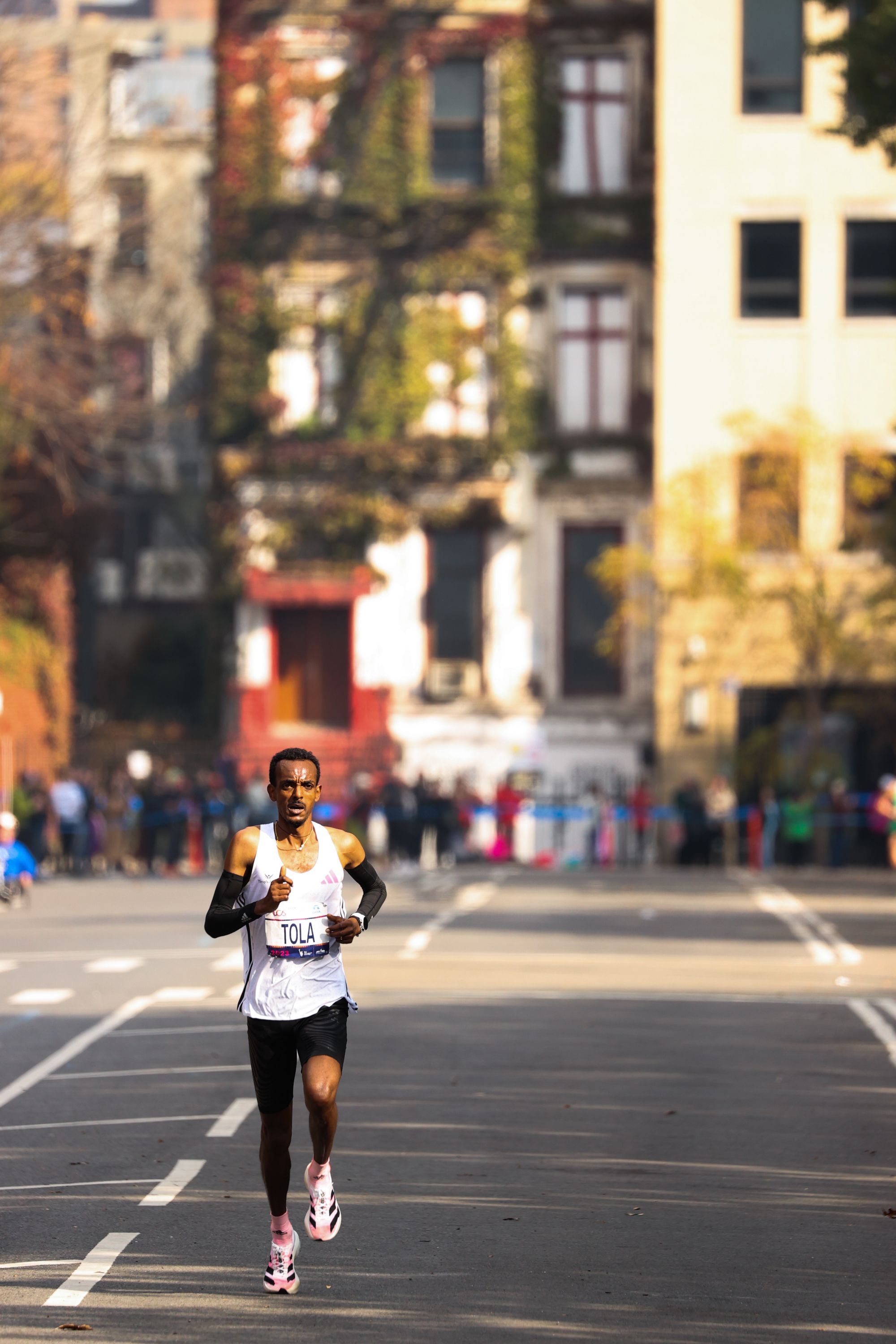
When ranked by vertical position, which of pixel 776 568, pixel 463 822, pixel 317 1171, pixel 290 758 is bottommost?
pixel 463 822

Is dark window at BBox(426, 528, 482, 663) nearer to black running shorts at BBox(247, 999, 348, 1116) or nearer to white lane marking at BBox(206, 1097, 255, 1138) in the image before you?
white lane marking at BBox(206, 1097, 255, 1138)

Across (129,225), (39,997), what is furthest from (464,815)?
(39,997)

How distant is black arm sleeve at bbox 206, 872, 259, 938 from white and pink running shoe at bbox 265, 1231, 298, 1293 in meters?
1.04

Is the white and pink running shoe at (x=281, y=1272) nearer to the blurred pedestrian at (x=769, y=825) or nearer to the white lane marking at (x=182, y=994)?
the white lane marking at (x=182, y=994)

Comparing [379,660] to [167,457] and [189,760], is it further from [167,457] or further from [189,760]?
[167,457]

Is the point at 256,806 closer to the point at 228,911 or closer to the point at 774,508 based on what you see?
the point at 774,508

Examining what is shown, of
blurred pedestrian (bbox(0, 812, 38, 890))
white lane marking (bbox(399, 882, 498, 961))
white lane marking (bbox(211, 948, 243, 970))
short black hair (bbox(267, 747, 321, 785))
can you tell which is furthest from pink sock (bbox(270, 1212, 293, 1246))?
blurred pedestrian (bbox(0, 812, 38, 890))

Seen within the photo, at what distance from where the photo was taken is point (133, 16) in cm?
7725

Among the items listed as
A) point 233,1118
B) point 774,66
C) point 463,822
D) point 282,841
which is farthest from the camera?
point 774,66

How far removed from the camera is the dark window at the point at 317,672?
148 feet

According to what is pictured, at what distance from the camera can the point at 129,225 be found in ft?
117

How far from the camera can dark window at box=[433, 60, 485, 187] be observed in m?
Result: 45.8

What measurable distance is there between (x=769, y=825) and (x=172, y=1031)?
24.7 meters

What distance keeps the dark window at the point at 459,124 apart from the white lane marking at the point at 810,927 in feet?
59.7
